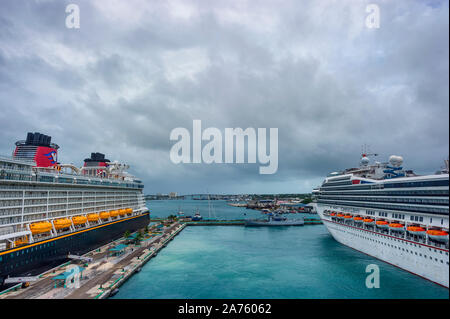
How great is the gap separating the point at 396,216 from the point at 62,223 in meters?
43.1

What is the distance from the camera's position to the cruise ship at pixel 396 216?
2231 cm

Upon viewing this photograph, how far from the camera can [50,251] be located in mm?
26906

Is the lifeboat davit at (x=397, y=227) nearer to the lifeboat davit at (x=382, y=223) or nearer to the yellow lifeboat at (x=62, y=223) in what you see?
the lifeboat davit at (x=382, y=223)

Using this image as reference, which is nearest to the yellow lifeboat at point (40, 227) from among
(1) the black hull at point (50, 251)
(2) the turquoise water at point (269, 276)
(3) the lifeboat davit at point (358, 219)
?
(1) the black hull at point (50, 251)

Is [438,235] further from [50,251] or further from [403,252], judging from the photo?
[50,251]

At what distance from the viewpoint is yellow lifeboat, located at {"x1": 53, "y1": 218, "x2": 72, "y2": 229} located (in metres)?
29.3

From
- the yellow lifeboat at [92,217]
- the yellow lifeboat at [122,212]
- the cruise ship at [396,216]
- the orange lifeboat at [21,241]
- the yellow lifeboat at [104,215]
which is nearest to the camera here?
the cruise ship at [396,216]

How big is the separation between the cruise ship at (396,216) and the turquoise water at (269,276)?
183cm

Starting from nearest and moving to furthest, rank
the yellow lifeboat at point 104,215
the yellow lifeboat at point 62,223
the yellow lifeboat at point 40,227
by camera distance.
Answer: the yellow lifeboat at point 40,227 < the yellow lifeboat at point 62,223 < the yellow lifeboat at point 104,215

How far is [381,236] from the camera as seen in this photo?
3123 centimetres

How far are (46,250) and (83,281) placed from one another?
599 centimetres

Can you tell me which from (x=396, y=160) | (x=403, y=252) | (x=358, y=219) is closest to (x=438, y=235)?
(x=403, y=252)

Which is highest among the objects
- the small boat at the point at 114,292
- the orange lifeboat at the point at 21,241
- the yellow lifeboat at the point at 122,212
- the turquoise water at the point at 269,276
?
the orange lifeboat at the point at 21,241
